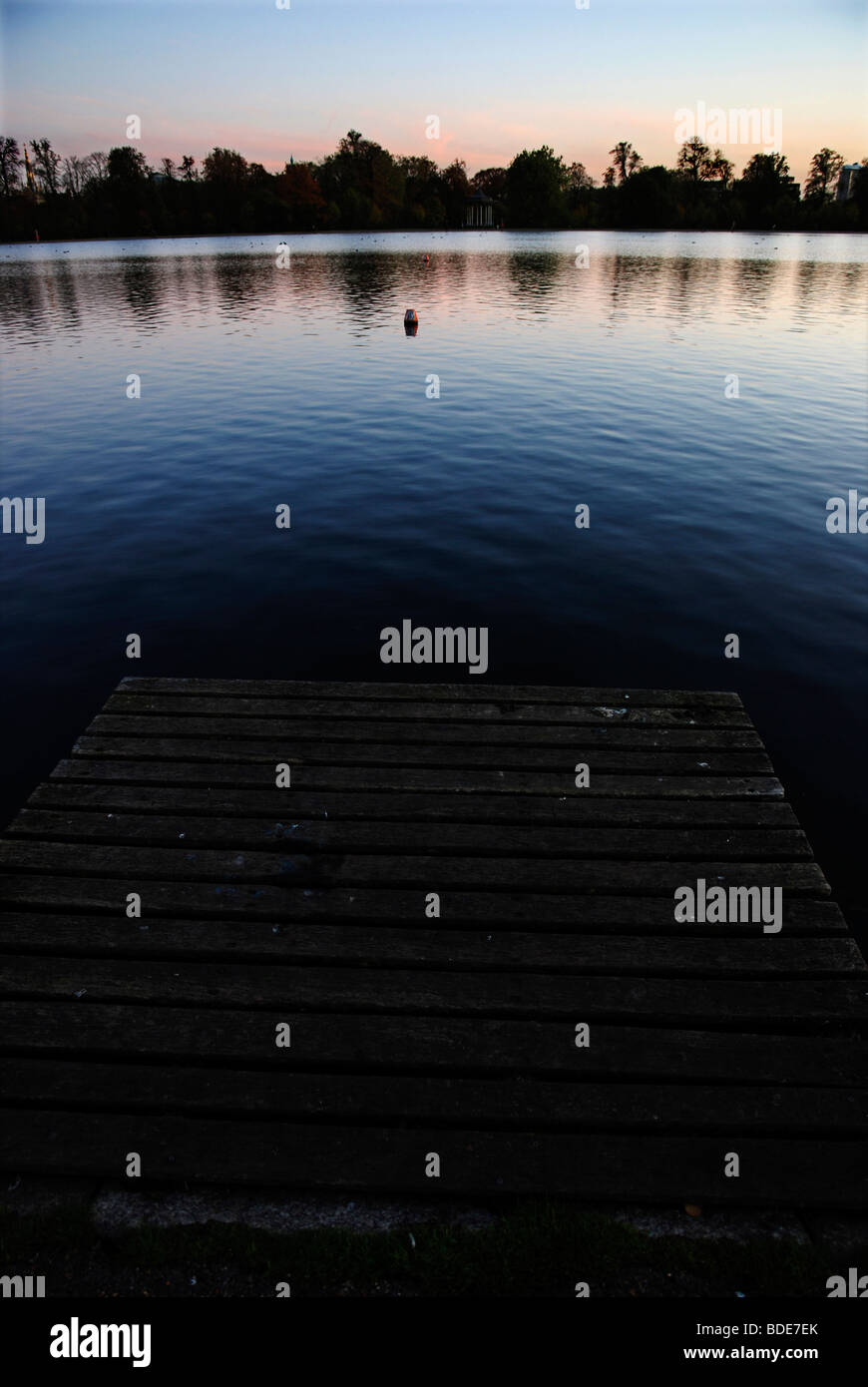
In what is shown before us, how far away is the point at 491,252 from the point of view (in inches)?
4200

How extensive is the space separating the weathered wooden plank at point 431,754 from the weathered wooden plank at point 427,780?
0.29 ft

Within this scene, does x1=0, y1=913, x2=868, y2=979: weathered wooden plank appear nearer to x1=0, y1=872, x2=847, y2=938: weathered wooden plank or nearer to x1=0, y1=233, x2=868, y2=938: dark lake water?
x1=0, y1=872, x2=847, y2=938: weathered wooden plank

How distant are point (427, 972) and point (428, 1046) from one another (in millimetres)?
594

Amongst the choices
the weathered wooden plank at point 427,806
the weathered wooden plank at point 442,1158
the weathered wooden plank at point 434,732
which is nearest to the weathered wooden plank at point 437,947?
the weathered wooden plank at point 442,1158

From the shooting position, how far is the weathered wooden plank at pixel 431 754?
7.67m

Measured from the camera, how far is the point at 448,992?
5.34m

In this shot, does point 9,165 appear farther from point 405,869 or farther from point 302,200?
point 405,869

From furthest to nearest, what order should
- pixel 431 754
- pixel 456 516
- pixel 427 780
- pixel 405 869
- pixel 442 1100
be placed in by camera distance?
pixel 456 516
pixel 431 754
pixel 427 780
pixel 405 869
pixel 442 1100

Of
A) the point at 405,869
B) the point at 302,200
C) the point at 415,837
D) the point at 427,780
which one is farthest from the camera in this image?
the point at 302,200

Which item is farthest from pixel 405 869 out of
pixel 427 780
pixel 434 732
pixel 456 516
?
pixel 456 516

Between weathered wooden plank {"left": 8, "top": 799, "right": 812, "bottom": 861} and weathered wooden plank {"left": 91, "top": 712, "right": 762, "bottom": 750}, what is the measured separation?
1.32 metres
